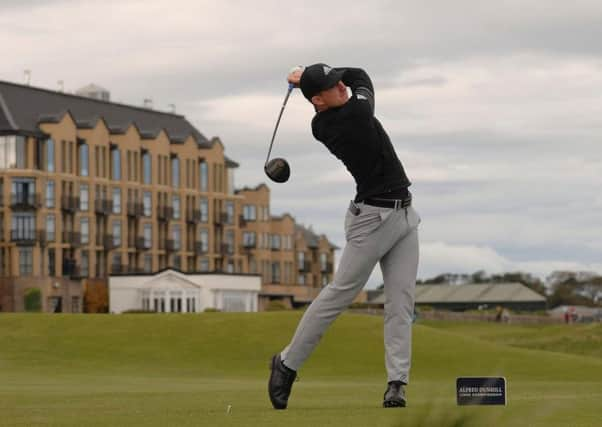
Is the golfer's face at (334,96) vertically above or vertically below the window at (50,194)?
below

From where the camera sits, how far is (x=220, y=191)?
520 feet

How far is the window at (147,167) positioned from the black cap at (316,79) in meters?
134

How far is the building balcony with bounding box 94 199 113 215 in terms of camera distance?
13824 centimetres

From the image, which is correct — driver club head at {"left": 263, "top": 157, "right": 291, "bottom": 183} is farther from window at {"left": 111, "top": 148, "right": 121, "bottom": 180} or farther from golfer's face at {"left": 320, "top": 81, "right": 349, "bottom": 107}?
window at {"left": 111, "top": 148, "right": 121, "bottom": 180}

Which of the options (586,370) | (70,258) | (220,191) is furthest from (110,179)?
(586,370)

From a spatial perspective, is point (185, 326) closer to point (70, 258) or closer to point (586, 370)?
point (586, 370)

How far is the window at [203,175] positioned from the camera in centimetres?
15438

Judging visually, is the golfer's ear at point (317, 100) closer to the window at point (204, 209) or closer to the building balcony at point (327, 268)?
the window at point (204, 209)

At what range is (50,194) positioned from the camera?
434 ft

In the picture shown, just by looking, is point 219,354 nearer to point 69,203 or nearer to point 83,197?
point 69,203

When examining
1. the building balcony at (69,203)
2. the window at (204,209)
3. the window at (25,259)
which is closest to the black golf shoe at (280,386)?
the window at (25,259)

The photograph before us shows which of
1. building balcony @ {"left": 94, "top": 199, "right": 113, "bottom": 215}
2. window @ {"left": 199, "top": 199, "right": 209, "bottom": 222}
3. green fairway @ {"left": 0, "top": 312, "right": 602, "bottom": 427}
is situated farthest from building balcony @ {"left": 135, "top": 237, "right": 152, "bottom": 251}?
green fairway @ {"left": 0, "top": 312, "right": 602, "bottom": 427}

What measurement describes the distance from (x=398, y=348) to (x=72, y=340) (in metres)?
36.2

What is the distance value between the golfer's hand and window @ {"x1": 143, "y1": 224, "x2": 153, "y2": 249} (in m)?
135
